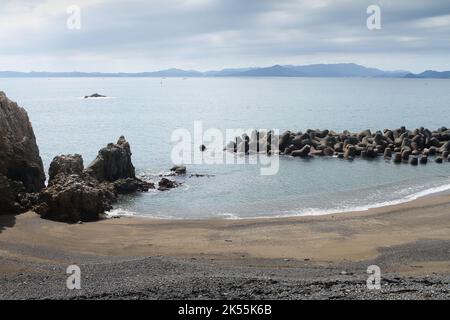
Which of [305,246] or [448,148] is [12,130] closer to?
[305,246]

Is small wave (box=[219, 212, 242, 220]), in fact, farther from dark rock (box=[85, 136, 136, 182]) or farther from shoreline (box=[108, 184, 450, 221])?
dark rock (box=[85, 136, 136, 182])

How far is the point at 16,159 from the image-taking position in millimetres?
33000

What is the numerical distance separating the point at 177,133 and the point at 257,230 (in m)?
58.2

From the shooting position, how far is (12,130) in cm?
3406

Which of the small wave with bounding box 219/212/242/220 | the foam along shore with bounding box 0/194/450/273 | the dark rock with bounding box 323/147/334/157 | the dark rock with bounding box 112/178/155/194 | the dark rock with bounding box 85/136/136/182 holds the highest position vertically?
the dark rock with bounding box 85/136/136/182

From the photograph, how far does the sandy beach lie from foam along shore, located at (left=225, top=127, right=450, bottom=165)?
2370cm

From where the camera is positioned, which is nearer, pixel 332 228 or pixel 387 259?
pixel 387 259

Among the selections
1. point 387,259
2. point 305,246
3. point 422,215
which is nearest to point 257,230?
point 305,246

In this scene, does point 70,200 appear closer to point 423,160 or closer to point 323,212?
point 323,212

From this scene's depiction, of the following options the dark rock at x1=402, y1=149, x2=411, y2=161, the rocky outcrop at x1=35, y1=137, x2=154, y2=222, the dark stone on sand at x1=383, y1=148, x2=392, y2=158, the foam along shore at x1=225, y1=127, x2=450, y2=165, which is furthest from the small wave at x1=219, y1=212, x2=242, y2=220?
the dark stone on sand at x1=383, y1=148, x2=392, y2=158

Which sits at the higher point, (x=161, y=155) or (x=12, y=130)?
(x=12, y=130)

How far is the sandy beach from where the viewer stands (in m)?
17.5
